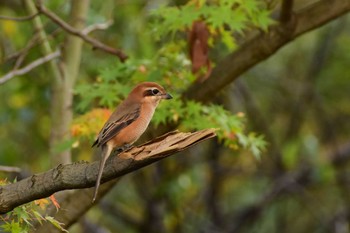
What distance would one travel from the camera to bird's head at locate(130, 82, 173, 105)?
6.02 meters

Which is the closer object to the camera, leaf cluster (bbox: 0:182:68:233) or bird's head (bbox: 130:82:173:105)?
leaf cluster (bbox: 0:182:68:233)

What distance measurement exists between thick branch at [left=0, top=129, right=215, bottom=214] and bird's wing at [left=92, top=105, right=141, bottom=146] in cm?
101

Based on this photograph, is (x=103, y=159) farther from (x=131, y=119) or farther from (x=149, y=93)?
(x=149, y=93)

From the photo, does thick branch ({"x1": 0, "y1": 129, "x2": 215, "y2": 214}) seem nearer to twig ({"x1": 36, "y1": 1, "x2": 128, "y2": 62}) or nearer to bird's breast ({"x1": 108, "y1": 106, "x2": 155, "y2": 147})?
bird's breast ({"x1": 108, "y1": 106, "x2": 155, "y2": 147})

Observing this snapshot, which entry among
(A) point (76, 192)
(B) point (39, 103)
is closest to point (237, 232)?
(B) point (39, 103)

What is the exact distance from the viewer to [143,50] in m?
10.5

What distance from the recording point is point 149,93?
6078 mm

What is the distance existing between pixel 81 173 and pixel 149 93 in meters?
1.61

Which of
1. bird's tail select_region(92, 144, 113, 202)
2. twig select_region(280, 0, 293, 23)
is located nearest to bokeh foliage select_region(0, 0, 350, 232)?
twig select_region(280, 0, 293, 23)

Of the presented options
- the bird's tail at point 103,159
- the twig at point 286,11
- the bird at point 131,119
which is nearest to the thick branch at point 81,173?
the bird's tail at point 103,159

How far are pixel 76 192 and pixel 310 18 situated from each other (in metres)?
2.41

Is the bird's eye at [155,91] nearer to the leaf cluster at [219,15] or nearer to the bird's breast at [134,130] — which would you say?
the bird's breast at [134,130]

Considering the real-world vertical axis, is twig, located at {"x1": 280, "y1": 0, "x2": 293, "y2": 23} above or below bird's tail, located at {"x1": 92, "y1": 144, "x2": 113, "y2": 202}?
above

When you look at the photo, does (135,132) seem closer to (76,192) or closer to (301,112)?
(76,192)
